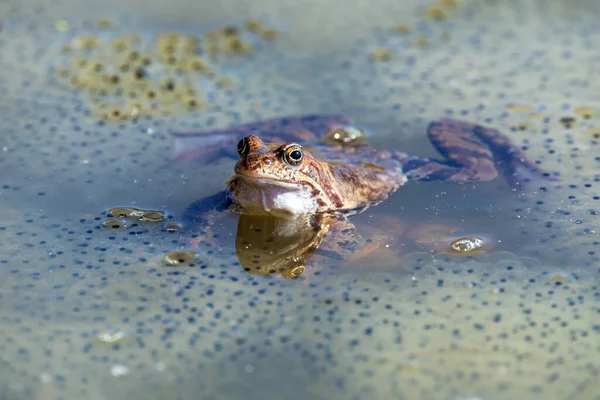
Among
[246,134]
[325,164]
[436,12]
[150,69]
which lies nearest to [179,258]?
[325,164]

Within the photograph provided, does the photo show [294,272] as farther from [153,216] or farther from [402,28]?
[402,28]

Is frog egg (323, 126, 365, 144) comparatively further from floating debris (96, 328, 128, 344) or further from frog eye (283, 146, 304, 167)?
floating debris (96, 328, 128, 344)

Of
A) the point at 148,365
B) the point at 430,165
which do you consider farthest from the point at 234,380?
the point at 430,165

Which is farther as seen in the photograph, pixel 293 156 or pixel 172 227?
pixel 172 227

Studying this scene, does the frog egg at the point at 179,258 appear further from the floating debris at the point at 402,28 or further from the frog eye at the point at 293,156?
the floating debris at the point at 402,28

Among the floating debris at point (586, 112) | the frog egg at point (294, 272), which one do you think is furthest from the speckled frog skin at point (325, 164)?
the floating debris at point (586, 112)

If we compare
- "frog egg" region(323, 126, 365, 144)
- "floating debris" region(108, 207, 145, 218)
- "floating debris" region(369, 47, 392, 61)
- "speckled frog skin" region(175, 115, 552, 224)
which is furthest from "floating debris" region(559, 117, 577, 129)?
"floating debris" region(108, 207, 145, 218)
